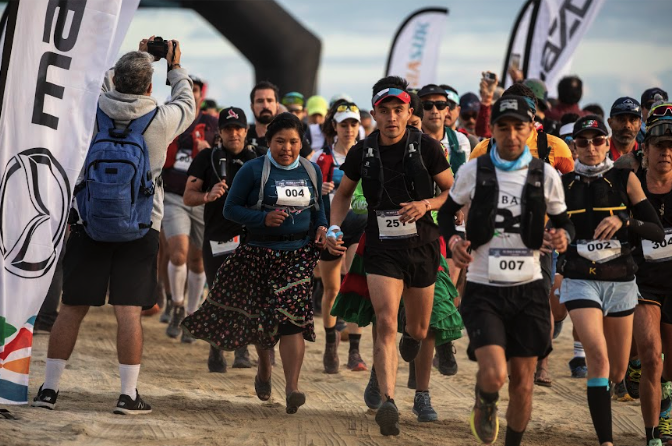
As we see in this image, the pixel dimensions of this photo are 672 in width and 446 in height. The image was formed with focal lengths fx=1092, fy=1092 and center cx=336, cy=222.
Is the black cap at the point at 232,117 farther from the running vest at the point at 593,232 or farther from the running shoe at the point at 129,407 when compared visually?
the running vest at the point at 593,232

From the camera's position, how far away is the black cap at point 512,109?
21.0ft

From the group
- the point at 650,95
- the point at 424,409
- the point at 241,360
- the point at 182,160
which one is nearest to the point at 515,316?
the point at 424,409

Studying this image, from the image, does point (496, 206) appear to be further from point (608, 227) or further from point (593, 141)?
point (593, 141)

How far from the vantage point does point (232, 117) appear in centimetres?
973

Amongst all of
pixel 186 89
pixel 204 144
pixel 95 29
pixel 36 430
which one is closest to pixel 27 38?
pixel 95 29

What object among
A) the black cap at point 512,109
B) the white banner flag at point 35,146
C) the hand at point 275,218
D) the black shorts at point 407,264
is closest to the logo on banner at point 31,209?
the white banner flag at point 35,146

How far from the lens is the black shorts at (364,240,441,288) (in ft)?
25.0

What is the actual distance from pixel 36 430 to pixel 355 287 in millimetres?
2720

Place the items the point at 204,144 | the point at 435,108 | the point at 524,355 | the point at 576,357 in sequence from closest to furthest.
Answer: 1. the point at 524,355
2. the point at 435,108
3. the point at 576,357
4. the point at 204,144

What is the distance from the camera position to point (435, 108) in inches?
382

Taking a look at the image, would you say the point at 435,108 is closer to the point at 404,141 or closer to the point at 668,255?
the point at 404,141

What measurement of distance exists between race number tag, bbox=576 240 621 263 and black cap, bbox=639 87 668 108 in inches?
160

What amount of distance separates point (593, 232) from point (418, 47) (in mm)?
11910

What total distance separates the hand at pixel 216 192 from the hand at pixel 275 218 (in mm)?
1407
